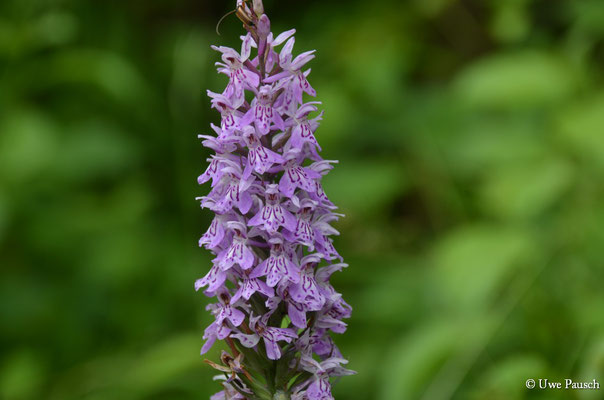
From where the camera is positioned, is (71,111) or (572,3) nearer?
(572,3)

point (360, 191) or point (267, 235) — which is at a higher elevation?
point (360, 191)

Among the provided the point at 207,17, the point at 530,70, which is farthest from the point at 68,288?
the point at 530,70

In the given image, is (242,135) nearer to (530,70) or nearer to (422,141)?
(530,70)

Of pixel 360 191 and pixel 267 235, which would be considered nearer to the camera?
pixel 267 235

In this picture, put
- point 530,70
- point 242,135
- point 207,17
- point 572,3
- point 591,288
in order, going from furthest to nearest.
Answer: point 207,17 → point 572,3 → point 530,70 → point 591,288 → point 242,135

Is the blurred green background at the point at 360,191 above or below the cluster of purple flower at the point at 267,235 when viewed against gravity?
above
